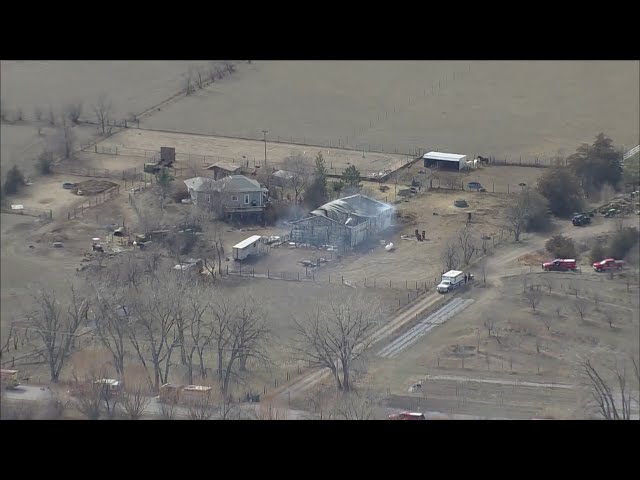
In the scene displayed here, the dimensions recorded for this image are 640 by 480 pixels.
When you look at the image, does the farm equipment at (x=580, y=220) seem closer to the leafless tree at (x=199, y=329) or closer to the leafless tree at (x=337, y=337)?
the leafless tree at (x=337, y=337)

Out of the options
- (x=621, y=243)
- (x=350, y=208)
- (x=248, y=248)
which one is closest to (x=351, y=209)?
(x=350, y=208)

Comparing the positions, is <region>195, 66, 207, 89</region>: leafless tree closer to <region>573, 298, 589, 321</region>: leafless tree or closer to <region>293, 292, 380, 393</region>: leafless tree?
<region>293, 292, 380, 393</region>: leafless tree

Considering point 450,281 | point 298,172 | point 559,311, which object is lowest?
point 559,311

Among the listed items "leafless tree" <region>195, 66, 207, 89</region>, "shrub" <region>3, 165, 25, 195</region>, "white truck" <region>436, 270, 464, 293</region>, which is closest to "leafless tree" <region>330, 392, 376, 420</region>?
"white truck" <region>436, 270, 464, 293</region>

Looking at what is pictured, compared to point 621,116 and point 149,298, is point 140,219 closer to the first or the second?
point 149,298

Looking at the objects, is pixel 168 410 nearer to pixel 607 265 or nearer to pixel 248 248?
pixel 248 248

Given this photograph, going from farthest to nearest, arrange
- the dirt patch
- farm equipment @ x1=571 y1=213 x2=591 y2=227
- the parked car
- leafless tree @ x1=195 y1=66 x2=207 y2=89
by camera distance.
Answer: leafless tree @ x1=195 y1=66 x2=207 y2=89
the dirt patch
farm equipment @ x1=571 y1=213 x2=591 y2=227
the parked car
